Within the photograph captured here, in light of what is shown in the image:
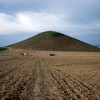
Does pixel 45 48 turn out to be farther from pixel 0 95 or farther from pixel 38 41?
pixel 0 95

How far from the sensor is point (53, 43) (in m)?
168

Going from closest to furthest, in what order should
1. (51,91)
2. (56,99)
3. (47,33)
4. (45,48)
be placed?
(56,99)
(51,91)
(45,48)
(47,33)

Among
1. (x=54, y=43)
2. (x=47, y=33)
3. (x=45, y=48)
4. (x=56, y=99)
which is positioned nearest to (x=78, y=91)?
(x=56, y=99)

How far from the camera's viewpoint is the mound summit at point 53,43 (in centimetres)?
15652

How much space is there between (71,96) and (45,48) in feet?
467

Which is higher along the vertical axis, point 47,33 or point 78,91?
point 47,33

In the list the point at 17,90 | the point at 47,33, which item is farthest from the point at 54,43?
the point at 17,90

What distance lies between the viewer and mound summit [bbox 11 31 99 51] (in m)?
157

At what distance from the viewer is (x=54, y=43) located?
550 feet

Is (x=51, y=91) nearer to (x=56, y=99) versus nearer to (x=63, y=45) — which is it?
(x=56, y=99)

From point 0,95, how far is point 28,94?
1362 mm

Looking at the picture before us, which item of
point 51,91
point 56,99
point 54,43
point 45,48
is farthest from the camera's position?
point 54,43

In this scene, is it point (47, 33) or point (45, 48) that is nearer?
point (45, 48)

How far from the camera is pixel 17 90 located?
1518 cm
